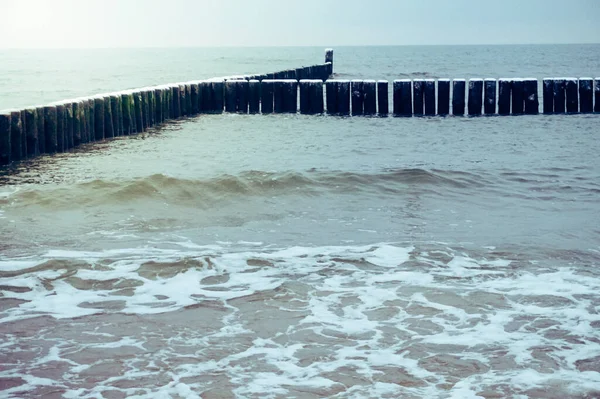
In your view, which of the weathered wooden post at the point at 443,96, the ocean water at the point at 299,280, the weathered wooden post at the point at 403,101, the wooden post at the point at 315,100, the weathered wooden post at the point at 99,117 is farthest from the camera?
the wooden post at the point at 315,100

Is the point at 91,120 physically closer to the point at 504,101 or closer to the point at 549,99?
the point at 504,101

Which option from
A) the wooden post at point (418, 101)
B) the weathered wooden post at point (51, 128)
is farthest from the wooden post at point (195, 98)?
the weathered wooden post at point (51, 128)

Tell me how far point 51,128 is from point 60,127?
0.31 meters

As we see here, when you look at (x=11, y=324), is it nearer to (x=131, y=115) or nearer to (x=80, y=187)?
(x=80, y=187)

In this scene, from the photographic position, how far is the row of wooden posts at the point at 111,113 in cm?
1215

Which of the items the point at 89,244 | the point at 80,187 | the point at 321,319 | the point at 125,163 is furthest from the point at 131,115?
the point at 321,319

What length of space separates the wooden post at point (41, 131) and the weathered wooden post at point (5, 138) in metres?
→ 0.82

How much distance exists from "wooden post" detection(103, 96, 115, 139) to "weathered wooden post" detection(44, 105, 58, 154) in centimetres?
198

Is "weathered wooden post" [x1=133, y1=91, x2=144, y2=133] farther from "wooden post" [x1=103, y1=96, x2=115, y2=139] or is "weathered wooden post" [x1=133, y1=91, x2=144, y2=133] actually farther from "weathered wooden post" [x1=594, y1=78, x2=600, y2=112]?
"weathered wooden post" [x1=594, y1=78, x2=600, y2=112]

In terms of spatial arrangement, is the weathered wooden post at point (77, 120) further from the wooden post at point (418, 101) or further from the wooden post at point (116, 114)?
the wooden post at point (418, 101)

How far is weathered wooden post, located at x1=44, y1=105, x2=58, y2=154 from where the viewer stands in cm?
1287

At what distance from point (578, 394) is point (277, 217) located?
509 centimetres

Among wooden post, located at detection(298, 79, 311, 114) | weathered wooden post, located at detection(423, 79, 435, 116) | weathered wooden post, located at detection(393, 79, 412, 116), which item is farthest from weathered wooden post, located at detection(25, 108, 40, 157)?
weathered wooden post, located at detection(423, 79, 435, 116)

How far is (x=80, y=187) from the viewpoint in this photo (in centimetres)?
1026
